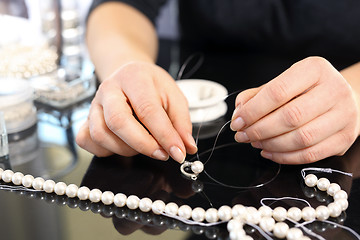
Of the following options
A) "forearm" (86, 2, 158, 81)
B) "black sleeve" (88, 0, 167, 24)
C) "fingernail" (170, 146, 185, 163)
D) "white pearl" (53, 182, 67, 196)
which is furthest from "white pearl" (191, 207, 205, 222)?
"black sleeve" (88, 0, 167, 24)

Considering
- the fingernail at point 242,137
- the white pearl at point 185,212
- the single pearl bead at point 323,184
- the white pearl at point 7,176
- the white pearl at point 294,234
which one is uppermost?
the fingernail at point 242,137

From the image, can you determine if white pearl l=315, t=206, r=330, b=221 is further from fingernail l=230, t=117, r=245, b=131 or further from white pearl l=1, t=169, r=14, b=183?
white pearl l=1, t=169, r=14, b=183

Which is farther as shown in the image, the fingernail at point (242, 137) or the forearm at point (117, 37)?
the forearm at point (117, 37)

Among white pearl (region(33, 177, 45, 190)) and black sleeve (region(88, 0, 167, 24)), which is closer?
white pearl (region(33, 177, 45, 190))

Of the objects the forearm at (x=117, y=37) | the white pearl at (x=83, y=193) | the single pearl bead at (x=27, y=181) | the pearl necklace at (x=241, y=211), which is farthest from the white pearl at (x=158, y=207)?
the forearm at (x=117, y=37)

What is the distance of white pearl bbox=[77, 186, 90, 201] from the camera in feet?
2.18

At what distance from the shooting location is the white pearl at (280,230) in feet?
1.90

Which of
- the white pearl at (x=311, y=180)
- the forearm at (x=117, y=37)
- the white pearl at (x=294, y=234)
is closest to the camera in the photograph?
the white pearl at (x=294, y=234)

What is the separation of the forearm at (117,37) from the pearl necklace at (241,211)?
14.7 inches

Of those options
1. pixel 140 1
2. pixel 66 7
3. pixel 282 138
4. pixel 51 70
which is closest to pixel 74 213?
pixel 282 138

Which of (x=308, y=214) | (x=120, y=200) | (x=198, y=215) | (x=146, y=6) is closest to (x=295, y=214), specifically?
(x=308, y=214)

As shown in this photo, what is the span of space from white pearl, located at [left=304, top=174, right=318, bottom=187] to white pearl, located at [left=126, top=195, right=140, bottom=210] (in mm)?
254

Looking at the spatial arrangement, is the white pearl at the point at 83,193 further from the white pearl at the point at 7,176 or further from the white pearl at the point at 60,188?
the white pearl at the point at 7,176

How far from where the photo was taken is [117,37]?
109cm
